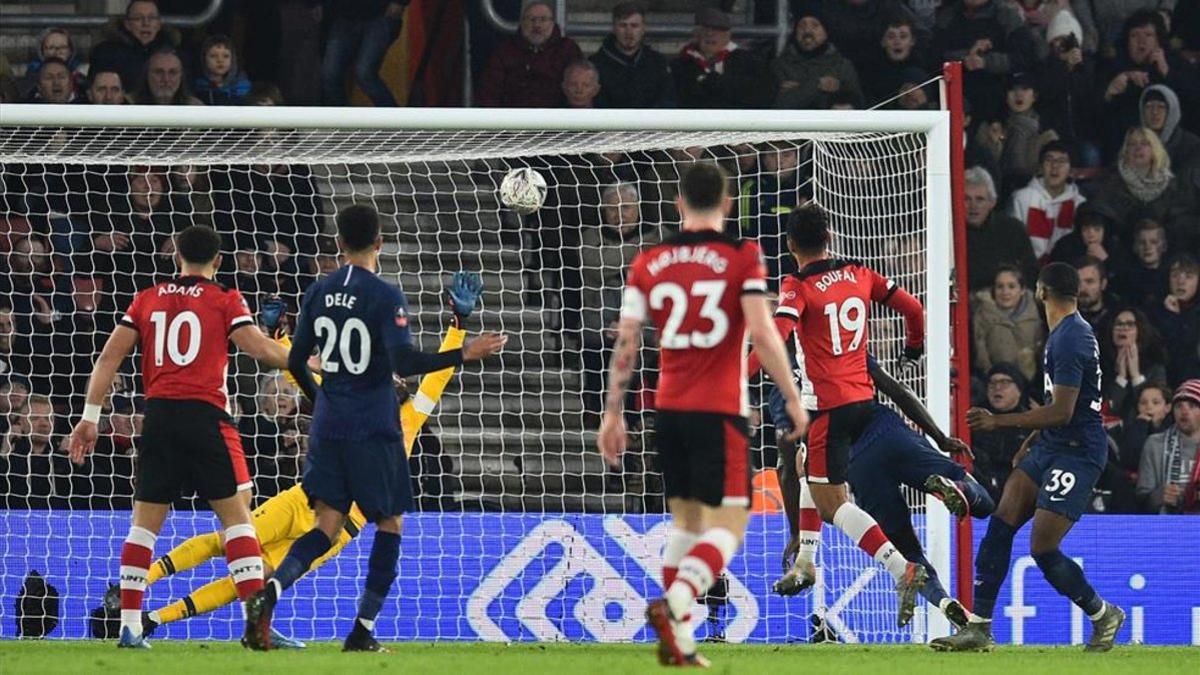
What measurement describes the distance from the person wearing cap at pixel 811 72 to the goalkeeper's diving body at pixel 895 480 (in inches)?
214

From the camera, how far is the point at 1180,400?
1434cm

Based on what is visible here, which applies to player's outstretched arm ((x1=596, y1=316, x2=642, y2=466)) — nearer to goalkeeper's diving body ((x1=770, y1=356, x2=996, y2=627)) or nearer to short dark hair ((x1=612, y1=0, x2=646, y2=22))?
goalkeeper's diving body ((x1=770, y1=356, x2=996, y2=627))

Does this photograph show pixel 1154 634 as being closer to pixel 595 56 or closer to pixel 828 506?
pixel 828 506

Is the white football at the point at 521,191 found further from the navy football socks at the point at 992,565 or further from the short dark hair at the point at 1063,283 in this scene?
the navy football socks at the point at 992,565

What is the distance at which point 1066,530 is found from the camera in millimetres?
10711

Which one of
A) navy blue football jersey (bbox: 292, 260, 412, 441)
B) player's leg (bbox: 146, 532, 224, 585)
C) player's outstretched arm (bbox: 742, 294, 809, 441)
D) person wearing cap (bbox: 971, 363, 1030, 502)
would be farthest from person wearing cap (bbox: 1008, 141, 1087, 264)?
player's outstretched arm (bbox: 742, 294, 809, 441)

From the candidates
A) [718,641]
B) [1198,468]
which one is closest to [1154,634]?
[1198,468]

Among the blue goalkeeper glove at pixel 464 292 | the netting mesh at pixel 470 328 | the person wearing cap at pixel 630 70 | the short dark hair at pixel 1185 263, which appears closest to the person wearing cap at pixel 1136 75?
the short dark hair at pixel 1185 263

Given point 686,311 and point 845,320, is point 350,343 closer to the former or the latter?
point 686,311

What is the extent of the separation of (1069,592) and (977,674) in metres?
2.32

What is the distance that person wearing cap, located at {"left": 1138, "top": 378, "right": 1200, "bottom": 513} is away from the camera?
46.7ft

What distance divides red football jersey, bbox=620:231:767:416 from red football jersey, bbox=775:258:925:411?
2164 millimetres

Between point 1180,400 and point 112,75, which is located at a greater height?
point 112,75

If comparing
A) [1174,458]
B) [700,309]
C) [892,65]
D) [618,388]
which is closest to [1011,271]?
[1174,458]
